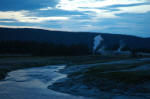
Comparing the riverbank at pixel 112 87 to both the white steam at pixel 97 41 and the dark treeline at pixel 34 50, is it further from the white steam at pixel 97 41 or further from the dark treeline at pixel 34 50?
the white steam at pixel 97 41

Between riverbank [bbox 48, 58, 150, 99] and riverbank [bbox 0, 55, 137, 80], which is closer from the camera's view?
riverbank [bbox 48, 58, 150, 99]

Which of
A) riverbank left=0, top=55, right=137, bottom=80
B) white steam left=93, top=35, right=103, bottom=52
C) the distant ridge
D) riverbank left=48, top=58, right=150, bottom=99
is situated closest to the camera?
riverbank left=48, top=58, right=150, bottom=99

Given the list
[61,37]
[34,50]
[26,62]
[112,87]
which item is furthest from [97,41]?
[112,87]

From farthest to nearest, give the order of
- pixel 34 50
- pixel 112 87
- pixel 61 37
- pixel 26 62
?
pixel 61 37, pixel 34 50, pixel 26 62, pixel 112 87

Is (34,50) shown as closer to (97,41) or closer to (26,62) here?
(26,62)

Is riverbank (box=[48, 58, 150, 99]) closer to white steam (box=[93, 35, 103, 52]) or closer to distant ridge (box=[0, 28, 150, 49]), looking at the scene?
white steam (box=[93, 35, 103, 52])

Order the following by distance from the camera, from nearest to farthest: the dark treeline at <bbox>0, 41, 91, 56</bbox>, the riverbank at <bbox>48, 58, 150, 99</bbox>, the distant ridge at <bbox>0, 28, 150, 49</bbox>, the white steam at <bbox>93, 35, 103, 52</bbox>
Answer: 1. the riverbank at <bbox>48, 58, 150, 99</bbox>
2. the dark treeline at <bbox>0, 41, 91, 56</bbox>
3. the white steam at <bbox>93, 35, 103, 52</bbox>
4. the distant ridge at <bbox>0, 28, 150, 49</bbox>

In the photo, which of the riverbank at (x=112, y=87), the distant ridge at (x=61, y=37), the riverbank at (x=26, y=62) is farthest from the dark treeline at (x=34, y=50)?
the riverbank at (x=112, y=87)

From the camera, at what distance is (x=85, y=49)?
3851 inches

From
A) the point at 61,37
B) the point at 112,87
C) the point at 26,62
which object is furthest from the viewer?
the point at 61,37

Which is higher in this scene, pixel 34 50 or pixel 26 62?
pixel 34 50

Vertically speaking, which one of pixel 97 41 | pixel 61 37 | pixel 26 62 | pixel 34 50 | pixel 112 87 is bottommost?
pixel 26 62

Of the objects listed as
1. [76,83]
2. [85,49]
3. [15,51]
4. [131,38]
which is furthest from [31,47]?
[131,38]

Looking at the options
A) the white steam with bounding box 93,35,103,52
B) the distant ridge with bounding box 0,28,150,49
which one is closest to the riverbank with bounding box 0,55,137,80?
the white steam with bounding box 93,35,103,52
